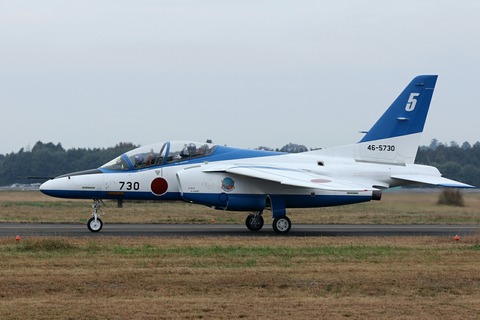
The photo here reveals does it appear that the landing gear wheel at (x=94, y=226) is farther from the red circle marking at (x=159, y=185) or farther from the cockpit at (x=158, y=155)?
the red circle marking at (x=159, y=185)

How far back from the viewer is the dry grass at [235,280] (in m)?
11.4

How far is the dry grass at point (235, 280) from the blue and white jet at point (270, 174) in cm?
405

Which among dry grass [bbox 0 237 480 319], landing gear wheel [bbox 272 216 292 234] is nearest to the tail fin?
landing gear wheel [bbox 272 216 292 234]

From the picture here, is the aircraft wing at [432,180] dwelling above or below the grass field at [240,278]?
above

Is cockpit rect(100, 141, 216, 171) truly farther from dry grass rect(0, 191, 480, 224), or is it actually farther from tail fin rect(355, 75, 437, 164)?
dry grass rect(0, 191, 480, 224)

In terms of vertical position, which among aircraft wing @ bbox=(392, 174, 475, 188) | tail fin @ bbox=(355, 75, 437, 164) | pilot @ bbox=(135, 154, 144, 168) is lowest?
pilot @ bbox=(135, 154, 144, 168)

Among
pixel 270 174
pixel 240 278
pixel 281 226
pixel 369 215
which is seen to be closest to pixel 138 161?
pixel 270 174

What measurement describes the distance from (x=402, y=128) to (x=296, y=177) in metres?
3.95

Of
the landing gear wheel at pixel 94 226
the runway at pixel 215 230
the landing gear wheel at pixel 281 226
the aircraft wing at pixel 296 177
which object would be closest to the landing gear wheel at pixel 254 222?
the runway at pixel 215 230

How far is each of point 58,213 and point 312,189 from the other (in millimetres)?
15588

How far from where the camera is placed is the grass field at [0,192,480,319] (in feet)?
37.3

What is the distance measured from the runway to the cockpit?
6.43 ft

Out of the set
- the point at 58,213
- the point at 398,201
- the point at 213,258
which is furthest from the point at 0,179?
the point at 213,258

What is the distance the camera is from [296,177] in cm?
2408
